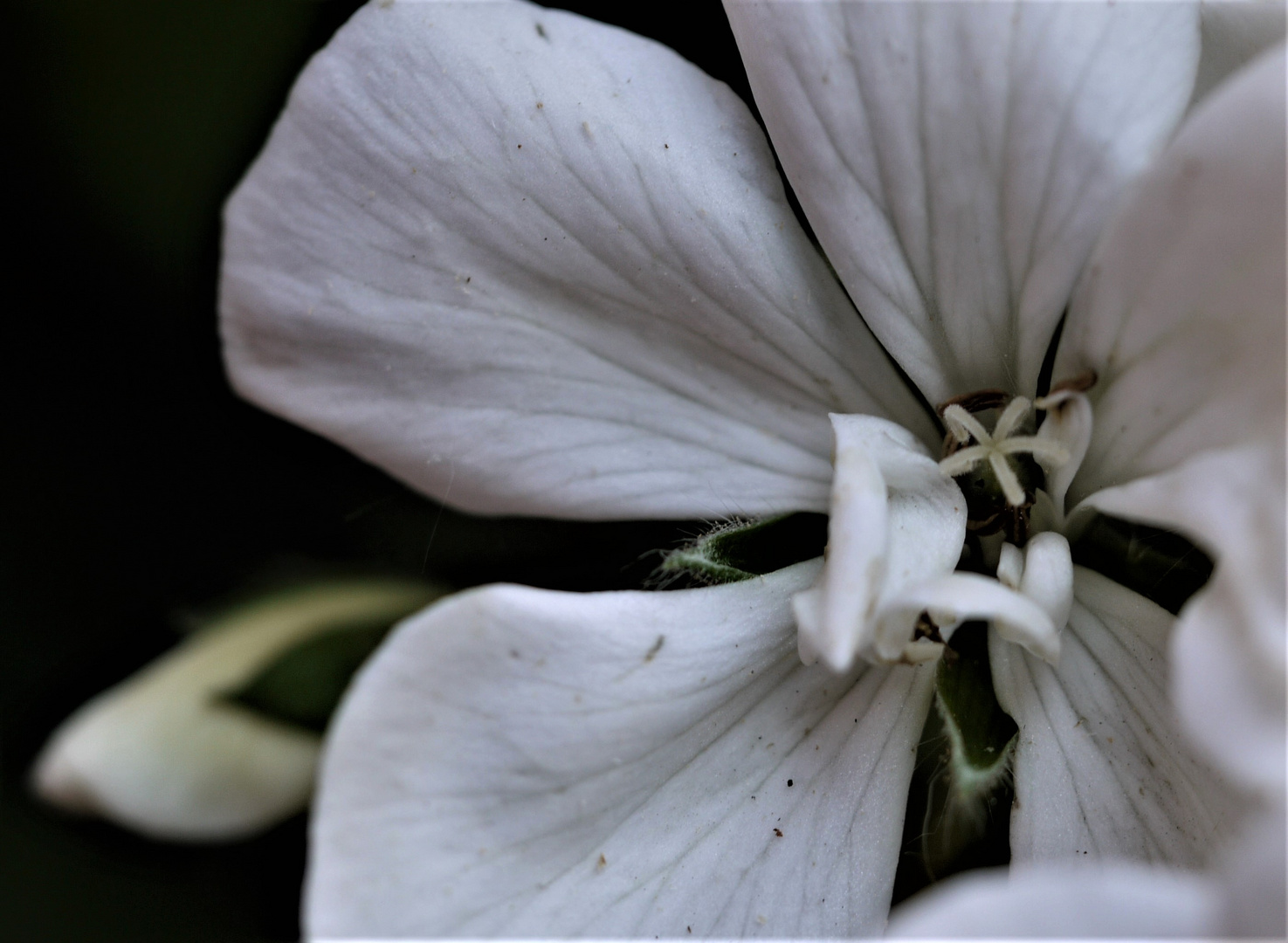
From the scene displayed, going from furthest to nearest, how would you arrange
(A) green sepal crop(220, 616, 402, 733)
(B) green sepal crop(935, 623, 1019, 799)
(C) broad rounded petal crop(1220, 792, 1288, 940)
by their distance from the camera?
(A) green sepal crop(220, 616, 402, 733)
(B) green sepal crop(935, 623, 1019, 799)
(C) broad rounded petal crop(1220, 792, 1288, 940)

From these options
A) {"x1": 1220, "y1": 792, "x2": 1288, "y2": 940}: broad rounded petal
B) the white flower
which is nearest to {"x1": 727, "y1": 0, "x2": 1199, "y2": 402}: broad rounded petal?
the white flower

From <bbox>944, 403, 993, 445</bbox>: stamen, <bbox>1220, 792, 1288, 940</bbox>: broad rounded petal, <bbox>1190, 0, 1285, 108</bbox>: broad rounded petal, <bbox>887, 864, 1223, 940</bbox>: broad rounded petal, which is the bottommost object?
<bbox>887, 864, 1223, 940</bbox>: broad rounded petal

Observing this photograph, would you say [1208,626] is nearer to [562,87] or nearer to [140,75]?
[562,87]

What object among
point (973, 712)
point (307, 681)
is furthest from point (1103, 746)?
point (307, 681)

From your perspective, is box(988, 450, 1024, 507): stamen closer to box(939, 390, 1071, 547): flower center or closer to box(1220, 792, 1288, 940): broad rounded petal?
box(939, 390, 1071, 547): flower center

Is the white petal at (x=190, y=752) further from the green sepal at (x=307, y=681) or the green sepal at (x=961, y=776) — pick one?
the green sepal at (x=961, y=776)

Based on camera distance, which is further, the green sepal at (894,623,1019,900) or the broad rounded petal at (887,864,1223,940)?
the green sepal at (894,623,1019,900)

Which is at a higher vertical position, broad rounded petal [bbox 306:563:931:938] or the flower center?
the flower center

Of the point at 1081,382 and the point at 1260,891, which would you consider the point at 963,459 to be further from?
the point at 1260,891
